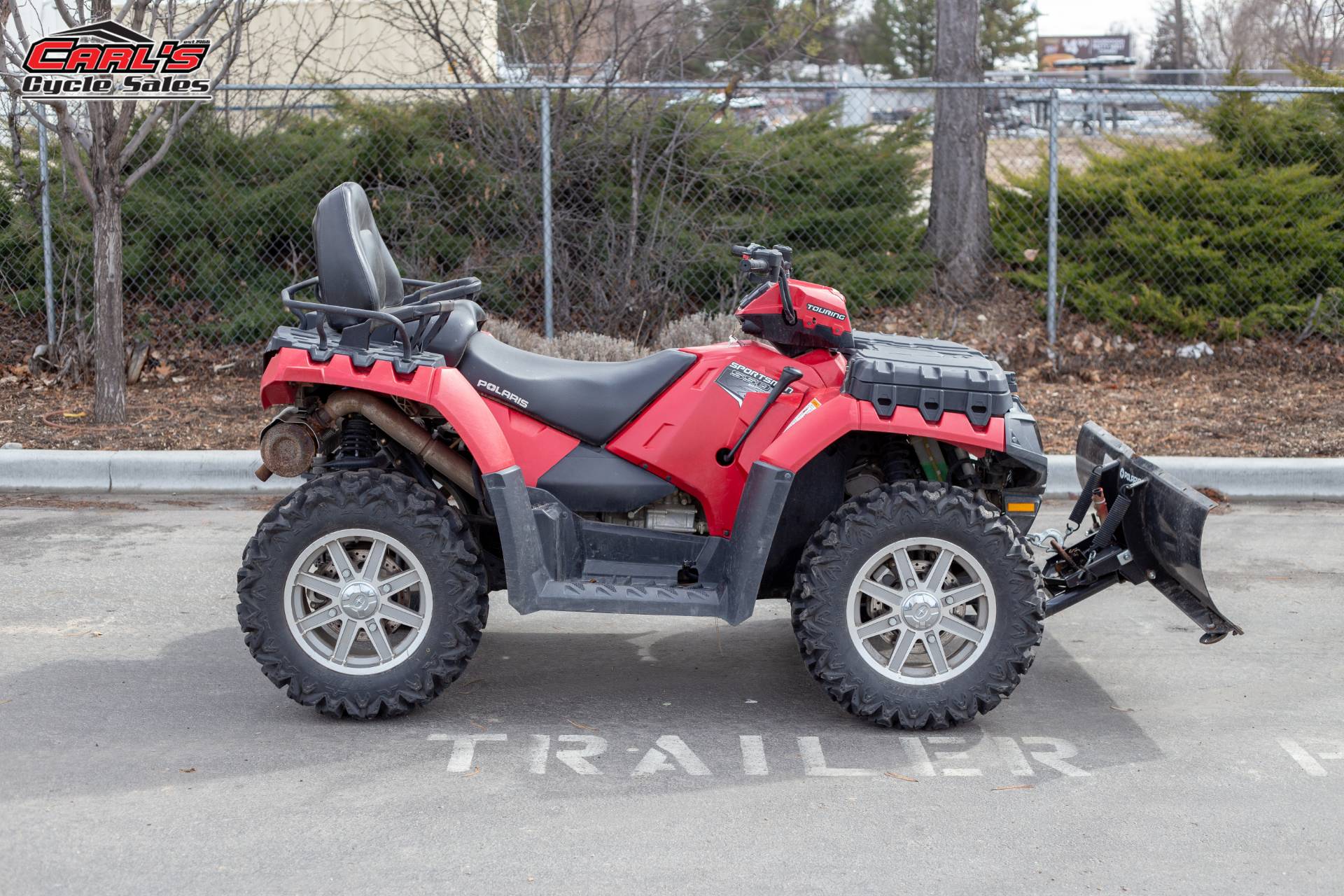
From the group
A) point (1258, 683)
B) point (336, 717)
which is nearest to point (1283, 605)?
point (1258, 683)

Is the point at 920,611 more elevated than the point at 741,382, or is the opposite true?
the point at 741,382

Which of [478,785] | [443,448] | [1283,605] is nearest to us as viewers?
[478,785]

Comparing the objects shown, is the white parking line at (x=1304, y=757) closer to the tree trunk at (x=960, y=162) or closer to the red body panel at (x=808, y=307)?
the red body panel at (x=808, y=307)

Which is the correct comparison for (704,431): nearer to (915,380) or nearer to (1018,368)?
(915,380)

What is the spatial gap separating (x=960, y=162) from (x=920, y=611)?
813 cm

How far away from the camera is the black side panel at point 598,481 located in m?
4.70

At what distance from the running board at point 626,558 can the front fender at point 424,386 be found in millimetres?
96

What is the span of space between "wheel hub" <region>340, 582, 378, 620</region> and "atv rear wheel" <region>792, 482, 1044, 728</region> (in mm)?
1372

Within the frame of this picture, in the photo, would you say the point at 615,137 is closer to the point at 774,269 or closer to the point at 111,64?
the point at 111,64

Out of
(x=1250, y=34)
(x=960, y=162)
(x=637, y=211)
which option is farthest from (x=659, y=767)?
(x=1250, y=34)

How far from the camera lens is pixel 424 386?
451 centimetres

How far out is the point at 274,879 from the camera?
352 cm

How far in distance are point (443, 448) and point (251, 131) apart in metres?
7.52

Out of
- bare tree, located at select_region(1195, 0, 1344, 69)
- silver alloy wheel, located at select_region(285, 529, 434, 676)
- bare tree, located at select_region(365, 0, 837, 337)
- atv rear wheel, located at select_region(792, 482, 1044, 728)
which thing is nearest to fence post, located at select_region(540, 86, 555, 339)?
bare tree, located at select_region(365, 0, 837, 337)
